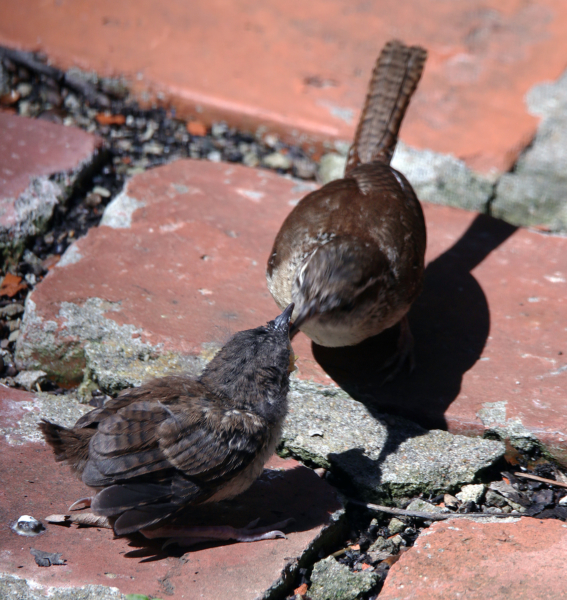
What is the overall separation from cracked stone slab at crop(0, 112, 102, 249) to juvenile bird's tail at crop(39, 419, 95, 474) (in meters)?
2.00

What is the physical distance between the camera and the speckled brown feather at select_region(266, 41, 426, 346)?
343 cm

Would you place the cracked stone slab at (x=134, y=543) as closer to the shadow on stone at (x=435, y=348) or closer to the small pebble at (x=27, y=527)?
the small pebble at (x=27, y=527)

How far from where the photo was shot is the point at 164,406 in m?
2.88

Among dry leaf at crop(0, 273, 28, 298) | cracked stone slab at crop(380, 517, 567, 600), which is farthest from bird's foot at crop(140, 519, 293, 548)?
dry leaf at crop(0, 273, 28, 298)

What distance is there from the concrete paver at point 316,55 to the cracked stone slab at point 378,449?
9.33 feet

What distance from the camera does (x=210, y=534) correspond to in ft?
9.62

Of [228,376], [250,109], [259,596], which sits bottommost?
[259,596]

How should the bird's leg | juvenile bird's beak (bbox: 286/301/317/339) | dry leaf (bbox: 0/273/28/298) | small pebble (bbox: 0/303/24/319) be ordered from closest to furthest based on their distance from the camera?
juvenile bird's beak (bbox: 286/301/317/339) → the bird's leg → small pebble (bbox: 0/303/24/319) → dry leaf (bbox: 0/273/28/298)

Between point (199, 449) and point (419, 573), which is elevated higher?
point (199, 449)

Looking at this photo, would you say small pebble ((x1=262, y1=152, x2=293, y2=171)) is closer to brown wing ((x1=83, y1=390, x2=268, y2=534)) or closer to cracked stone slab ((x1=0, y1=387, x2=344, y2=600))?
cracked stone slab ((x1=0, y1=387, x2=344, y2=600))

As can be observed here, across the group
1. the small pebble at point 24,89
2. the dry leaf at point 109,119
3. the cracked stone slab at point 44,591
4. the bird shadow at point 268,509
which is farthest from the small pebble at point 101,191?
the cracked stone slab at point 44,591

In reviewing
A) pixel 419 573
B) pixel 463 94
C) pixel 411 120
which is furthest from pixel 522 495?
pixel 463 94

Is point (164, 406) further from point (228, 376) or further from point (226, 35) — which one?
point (226, 35)

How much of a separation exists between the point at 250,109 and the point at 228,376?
3.41 m
